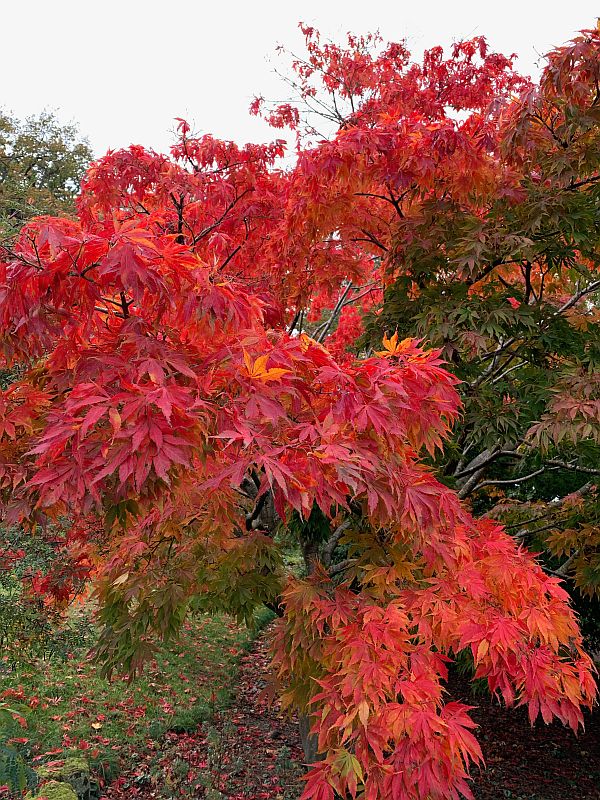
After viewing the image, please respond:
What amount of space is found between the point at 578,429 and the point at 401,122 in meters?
2.21

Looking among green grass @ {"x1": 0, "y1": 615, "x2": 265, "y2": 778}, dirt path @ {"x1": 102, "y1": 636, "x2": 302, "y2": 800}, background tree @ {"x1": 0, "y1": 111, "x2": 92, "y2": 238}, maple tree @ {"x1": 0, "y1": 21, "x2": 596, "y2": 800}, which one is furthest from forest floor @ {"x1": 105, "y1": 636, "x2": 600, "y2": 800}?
background tree @ {"x1": 0, "y1": 111, "x2": 92, "y2": 238}

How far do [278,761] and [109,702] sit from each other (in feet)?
6.47

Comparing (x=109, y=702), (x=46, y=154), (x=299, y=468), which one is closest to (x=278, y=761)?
(x=109, y=702)

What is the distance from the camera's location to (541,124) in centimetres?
389

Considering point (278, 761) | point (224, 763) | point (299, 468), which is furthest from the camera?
point (278, 761)

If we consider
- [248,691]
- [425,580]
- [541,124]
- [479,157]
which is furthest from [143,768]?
[541,124]

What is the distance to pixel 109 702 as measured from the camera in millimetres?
6738

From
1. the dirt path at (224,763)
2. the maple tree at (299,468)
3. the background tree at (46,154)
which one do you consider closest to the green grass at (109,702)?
the dirt path at (224,763)

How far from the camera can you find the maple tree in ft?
6.63

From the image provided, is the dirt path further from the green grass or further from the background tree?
the background tree

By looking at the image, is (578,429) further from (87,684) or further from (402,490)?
(87,684)

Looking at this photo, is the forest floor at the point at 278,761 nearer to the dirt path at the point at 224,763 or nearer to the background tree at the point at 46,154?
the dirt path at the point at 224,763

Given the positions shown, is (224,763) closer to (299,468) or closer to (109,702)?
(109,702)

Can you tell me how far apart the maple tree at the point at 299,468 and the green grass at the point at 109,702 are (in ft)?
8.49
